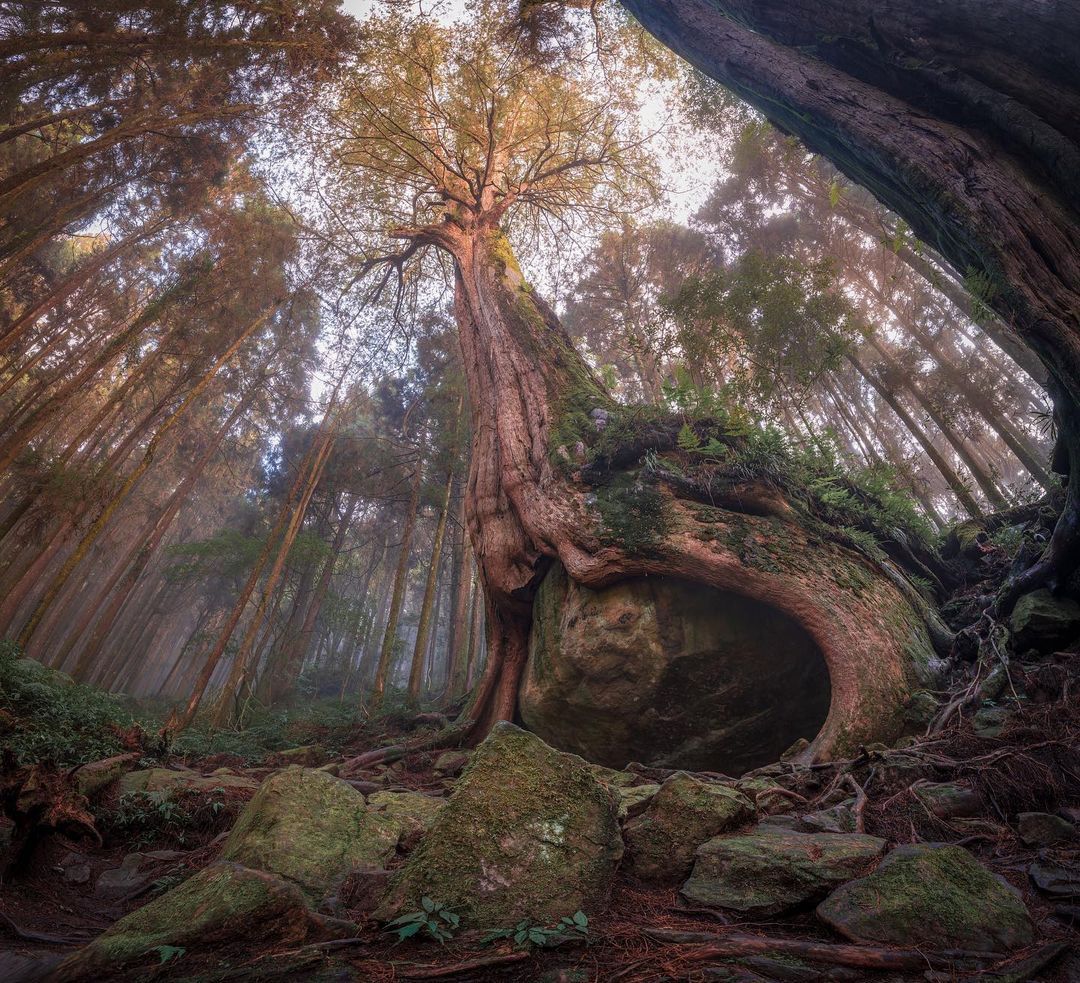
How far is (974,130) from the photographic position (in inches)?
121

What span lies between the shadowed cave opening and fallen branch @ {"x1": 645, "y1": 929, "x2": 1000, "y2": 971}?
11.8 feet

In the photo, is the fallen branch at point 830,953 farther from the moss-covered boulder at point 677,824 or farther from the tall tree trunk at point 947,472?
the tall tree trunk at point 947,472

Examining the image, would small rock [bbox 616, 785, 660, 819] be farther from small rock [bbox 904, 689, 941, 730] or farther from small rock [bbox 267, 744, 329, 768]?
small rock [bbox 267, 744, 329, 768]

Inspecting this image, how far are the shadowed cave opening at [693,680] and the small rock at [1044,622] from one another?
1.71 meters

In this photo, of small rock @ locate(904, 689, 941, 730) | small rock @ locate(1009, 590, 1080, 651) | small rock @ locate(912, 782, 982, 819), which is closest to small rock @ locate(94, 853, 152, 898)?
small rock @ locate(912, 782, 982, 819)

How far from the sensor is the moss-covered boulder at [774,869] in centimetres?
189

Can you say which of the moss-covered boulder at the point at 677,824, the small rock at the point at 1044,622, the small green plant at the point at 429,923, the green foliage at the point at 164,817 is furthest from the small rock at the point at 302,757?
A: the small rock at the point at 1044,622

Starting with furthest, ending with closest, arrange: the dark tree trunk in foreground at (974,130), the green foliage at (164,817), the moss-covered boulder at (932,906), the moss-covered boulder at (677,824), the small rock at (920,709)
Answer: the small rock at (920,709) → the green foliage at (164,817) → the dark tree trunk in foreground at (974,130) → the moss-covered boulder at (677,824) → the moss-covered boulder at (932,906)

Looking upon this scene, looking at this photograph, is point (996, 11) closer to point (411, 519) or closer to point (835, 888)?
point (835, 888)

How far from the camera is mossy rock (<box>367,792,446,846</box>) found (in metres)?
3.15

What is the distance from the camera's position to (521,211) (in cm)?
1217

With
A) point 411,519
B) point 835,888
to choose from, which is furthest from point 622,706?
point 411,519

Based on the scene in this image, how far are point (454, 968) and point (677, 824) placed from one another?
4.83ft

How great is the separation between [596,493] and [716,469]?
1.41 meters
